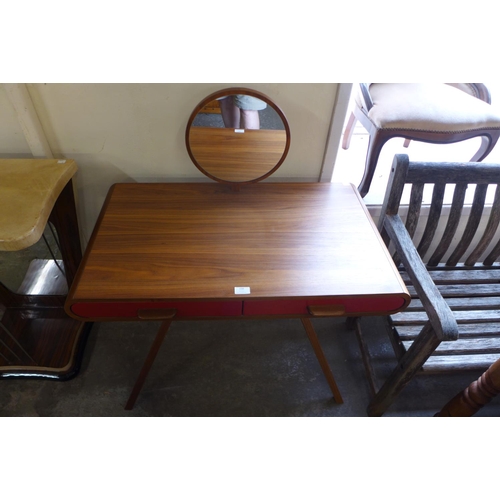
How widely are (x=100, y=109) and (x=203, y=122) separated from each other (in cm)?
37

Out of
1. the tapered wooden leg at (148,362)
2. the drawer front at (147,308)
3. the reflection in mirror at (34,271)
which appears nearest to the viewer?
the drawer front at (147,308)

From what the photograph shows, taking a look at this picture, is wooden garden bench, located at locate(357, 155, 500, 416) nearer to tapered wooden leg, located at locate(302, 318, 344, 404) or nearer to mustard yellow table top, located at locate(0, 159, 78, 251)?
tapered wooden leg, located at locate(302, 318, 344, 404)

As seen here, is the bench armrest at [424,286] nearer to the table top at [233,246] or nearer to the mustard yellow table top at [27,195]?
the table top at [233,246]

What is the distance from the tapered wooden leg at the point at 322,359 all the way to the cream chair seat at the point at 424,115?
76 cm

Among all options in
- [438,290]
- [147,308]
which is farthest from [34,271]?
[438,290]

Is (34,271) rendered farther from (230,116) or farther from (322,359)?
(322,359)

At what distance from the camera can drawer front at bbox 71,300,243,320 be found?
3.29 ft

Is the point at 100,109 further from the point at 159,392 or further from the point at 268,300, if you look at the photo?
the point at 159,392

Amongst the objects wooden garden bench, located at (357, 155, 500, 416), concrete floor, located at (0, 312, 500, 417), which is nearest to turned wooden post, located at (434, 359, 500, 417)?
wooden garden bench, located at (357, 155, 500, 416)

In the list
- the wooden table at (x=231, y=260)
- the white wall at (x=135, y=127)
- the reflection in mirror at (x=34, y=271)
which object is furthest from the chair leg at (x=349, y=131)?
the reflection in mirror at (x=34, y=271)

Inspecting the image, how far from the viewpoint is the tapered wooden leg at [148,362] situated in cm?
123

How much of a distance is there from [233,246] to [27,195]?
684 millimetres

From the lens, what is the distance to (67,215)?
138 centimetres
